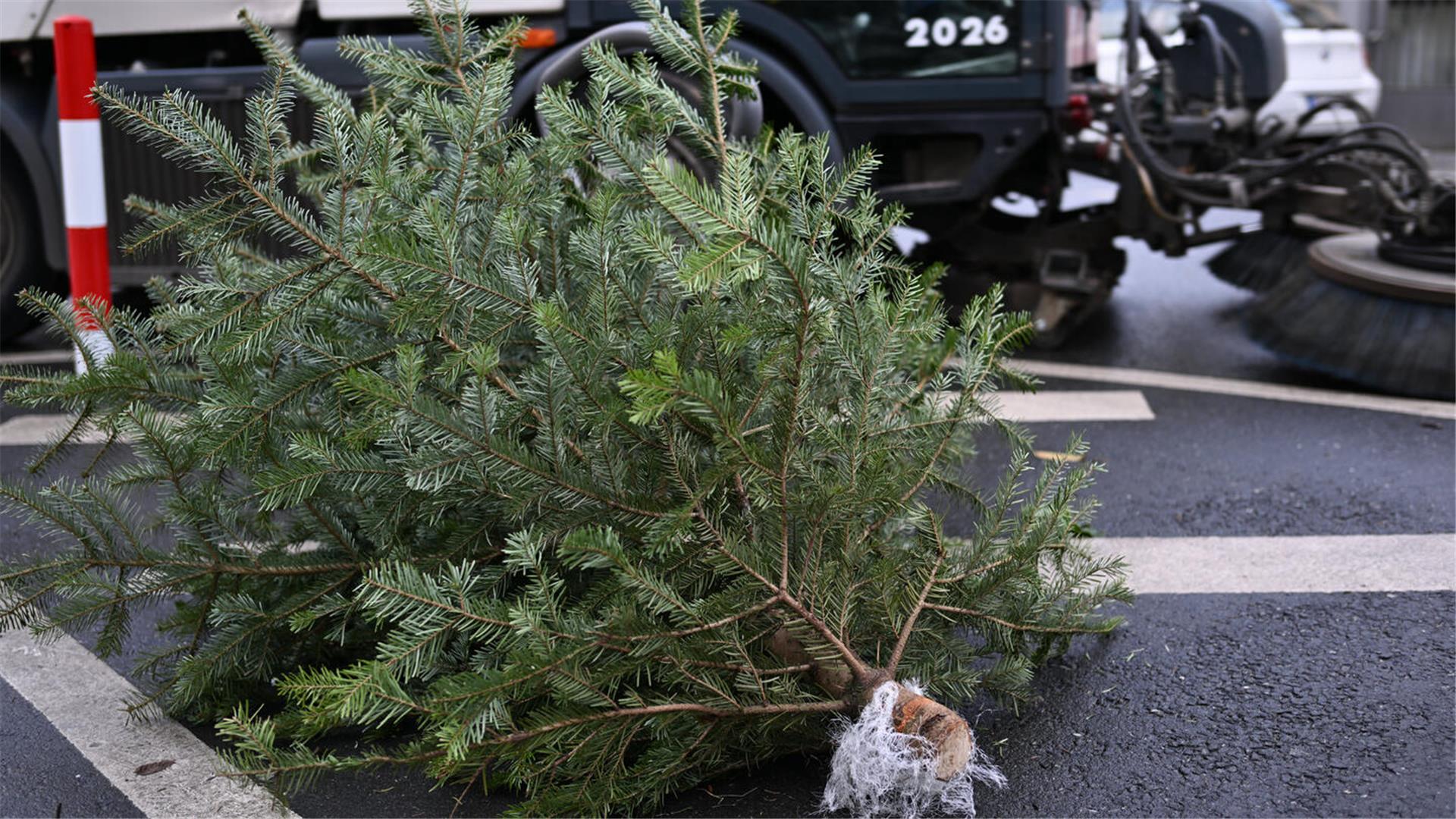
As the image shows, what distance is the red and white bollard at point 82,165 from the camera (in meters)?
4.68

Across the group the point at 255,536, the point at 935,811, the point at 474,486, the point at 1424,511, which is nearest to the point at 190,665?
the point at 255,536

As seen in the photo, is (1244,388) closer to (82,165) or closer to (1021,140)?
(1021,140)

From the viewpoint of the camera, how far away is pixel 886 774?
232cm

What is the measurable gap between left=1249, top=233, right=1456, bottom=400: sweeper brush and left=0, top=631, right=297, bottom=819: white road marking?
14.2 ft

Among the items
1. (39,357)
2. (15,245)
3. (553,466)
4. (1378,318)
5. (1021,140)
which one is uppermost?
(1021,140)

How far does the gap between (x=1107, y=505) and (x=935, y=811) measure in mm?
1922

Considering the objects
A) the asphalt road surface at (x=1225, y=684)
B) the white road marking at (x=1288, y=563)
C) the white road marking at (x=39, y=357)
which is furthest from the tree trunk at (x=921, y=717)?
the white road marking at (x=39, y=357)

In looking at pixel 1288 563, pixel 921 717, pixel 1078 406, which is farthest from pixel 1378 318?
pixel 921 717

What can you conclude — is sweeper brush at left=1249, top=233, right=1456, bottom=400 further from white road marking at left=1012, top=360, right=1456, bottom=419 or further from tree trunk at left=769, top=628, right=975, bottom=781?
tree trunk at left=769, top=628, right=975, bottom=781

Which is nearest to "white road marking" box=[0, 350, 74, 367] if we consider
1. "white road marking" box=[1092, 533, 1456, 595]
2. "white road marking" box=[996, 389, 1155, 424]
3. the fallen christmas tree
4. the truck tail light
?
the fallen christmas tree

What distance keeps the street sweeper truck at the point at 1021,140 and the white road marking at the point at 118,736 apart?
8.80 ft

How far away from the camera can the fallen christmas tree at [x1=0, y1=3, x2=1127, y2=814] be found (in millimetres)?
2291

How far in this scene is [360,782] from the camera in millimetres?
2615

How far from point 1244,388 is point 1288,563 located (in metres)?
2.02
